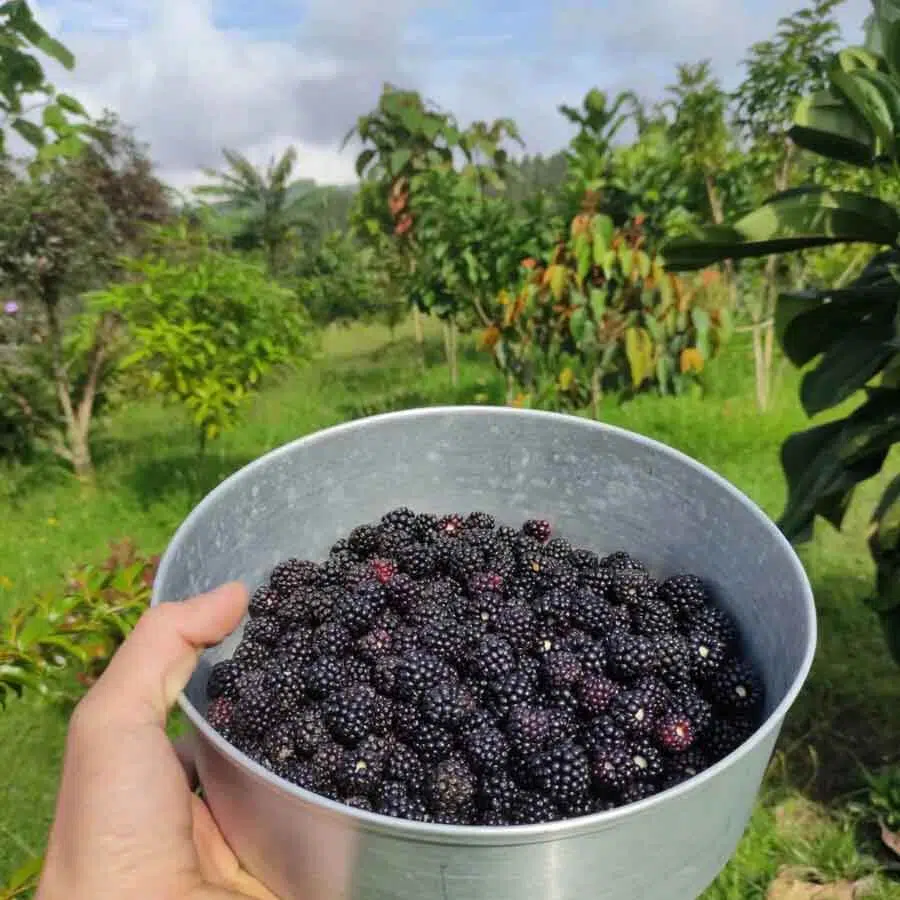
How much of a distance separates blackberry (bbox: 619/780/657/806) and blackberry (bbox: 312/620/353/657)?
0.38m

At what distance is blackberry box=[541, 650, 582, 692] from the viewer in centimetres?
101

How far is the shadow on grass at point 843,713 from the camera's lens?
2385 mm

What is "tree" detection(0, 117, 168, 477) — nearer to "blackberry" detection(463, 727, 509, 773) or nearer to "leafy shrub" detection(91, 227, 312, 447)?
"leafy shrub" detection(91, 227, 312, 447)

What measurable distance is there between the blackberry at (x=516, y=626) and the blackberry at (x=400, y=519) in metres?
0.23

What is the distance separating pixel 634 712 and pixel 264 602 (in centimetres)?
50

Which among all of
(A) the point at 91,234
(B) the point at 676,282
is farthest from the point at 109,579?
(A) the point at 91,234

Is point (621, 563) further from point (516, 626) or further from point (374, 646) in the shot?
point (374, 646)

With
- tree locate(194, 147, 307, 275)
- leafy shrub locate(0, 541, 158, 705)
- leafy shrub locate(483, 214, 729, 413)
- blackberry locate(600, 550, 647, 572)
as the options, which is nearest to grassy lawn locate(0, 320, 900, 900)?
leafy shrub locate(483, 214, 729, 413)

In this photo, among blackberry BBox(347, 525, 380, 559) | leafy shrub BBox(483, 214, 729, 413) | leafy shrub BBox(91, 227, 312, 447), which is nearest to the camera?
blackberry BBox(347, 525, 380, 559)

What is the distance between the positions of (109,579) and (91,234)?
3132 millimetres

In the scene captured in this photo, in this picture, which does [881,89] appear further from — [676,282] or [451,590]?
[676,282]

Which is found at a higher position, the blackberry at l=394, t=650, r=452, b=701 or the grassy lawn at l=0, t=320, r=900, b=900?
the blackberry at l=394, t=650, r=452, b=701

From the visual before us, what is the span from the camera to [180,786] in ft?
3.18

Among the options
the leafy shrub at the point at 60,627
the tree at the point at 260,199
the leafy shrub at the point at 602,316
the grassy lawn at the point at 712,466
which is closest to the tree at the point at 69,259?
the grassy lawn at the point at 712,466
